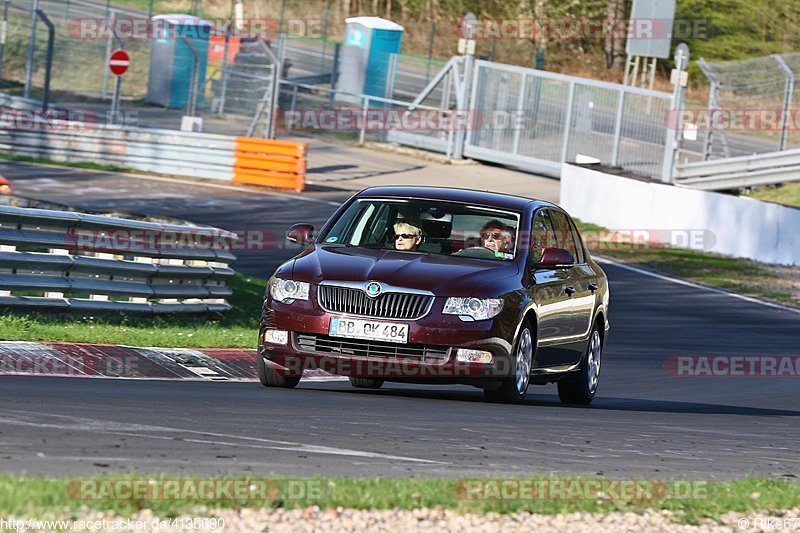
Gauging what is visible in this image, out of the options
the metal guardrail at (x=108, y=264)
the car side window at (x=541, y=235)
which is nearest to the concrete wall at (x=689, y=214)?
the metal guardrail at (x=108, y=264)

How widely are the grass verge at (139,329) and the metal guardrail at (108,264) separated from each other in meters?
0.12

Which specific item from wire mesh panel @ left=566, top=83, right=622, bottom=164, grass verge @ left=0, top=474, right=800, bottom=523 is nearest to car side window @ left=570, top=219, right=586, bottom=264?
grass verge @ left=0, top=474, right=800, bottom=523

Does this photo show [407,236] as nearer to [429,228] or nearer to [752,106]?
[429,228]

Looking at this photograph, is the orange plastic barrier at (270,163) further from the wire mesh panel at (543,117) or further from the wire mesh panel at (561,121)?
the wire mesh panel at (543,117)

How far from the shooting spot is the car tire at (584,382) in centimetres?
1219

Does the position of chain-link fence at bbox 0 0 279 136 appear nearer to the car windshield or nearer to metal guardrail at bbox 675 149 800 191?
metal guardrail at bbox 675 149 800 191

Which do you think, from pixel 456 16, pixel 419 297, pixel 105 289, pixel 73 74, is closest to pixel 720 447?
pixel 419 297

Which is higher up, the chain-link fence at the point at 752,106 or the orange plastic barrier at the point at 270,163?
the chain-link fence at the point at 752,106

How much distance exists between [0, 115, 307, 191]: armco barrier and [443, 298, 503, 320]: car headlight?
22837 millimetres

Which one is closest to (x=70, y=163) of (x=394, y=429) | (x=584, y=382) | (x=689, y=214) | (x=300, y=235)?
(x=689, y=214)

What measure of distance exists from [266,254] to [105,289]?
949 centimetres

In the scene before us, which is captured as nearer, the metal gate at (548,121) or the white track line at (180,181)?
the white track line at (180,181)

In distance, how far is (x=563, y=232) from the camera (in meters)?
12.4

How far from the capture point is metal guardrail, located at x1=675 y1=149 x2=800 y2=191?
3244cm
